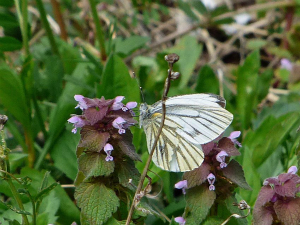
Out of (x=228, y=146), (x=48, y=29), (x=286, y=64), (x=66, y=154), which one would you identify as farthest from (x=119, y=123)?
(x=286, y=64)

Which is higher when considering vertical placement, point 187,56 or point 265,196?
point 265,196

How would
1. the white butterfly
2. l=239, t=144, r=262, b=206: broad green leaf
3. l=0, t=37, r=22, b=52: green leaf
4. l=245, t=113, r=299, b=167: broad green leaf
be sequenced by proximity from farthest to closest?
l=0, t=37, r=22, b=52: green leaf → l=245, t=113, r=299, b=167: broad green leaf → l=239, t=144, r=262, b=206: broad green leaf → the white butterfly

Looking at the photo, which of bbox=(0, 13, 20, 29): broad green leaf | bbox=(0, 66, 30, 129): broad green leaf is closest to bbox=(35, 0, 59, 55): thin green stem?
bbox=(0, 13, 20, 29): broad green leaf

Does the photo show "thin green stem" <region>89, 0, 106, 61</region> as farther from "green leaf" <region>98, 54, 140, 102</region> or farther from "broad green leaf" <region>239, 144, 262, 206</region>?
"broad green leaf" <region>239, 144, 262, 206</region>

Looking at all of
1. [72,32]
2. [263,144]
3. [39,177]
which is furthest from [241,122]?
[72,32]

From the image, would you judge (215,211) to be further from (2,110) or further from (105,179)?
(2,110)

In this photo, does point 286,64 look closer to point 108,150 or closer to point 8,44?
point 8,44
